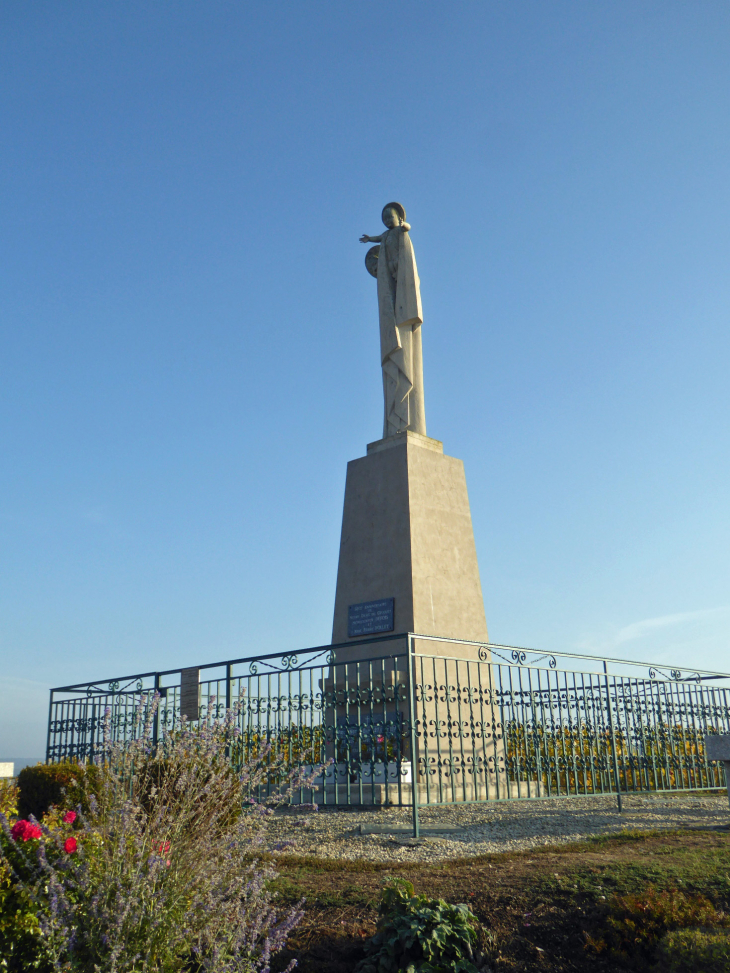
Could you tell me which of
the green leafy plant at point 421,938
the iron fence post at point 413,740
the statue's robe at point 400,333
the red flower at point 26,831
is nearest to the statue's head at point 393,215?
the statue's robe at point 400,333

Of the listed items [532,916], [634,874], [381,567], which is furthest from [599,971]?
[381,567]

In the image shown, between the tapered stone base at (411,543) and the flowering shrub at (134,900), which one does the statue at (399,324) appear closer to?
the tapered stone base at (411,543)

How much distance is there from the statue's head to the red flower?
39.6 ft

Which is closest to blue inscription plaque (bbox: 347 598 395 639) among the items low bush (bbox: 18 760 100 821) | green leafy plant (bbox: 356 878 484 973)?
low bush (bbox: 18 760 100 821)

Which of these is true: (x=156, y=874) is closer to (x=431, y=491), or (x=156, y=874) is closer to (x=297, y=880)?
(x=297, y=880)

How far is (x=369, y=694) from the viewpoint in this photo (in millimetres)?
8414

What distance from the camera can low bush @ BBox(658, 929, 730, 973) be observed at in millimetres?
3385

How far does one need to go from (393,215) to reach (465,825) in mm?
10115

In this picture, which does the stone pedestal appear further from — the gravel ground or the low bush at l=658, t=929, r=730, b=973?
Result: the low bush at l=658, t=929, r=730, b=973

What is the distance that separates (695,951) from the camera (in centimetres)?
349

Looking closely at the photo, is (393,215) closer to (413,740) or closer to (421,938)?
(413,740)

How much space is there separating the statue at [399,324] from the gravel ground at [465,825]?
19.8 ft

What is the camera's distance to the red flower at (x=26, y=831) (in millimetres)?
3695

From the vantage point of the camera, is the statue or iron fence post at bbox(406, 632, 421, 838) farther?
the statue
